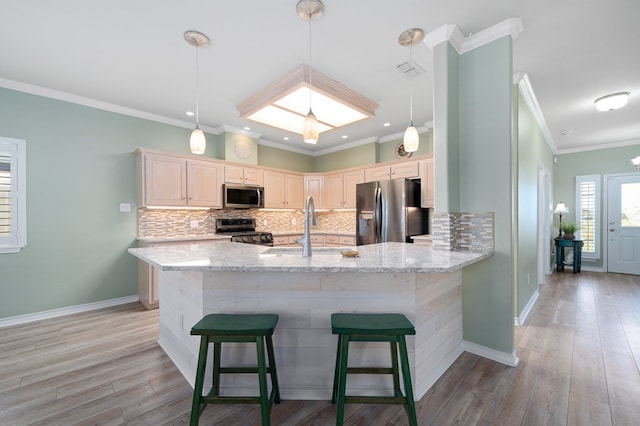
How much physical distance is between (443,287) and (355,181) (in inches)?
127

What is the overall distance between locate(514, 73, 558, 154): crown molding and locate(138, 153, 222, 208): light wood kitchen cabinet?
13.3 ft

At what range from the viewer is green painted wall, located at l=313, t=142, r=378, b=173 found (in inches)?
207

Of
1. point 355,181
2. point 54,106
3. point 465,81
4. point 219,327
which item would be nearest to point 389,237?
point 355,181

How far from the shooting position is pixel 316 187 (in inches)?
219

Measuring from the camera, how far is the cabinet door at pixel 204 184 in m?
4.04

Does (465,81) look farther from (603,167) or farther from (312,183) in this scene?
(603,167)

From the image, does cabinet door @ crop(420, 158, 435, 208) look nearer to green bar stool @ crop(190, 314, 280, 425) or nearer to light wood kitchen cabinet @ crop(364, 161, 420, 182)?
light wood kitchen cabinet @ crop(364, 161, 420, 182)

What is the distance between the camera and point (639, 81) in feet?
9.83

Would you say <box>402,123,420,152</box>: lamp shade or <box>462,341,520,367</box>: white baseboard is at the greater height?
<box>402,123,420,152</box>: lamp shade

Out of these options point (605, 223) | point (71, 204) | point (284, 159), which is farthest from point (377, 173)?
point (605, 223)

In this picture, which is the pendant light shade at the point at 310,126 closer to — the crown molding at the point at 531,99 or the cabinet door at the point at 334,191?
the crown molding at the point at 531,99

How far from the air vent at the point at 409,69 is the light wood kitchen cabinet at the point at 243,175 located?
9.52ft

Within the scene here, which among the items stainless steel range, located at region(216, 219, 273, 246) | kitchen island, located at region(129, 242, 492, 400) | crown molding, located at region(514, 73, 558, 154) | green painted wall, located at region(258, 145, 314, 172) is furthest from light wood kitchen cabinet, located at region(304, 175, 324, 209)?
kitchen island, located at region(129, 242, 492, 400)

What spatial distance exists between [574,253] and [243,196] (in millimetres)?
6516
